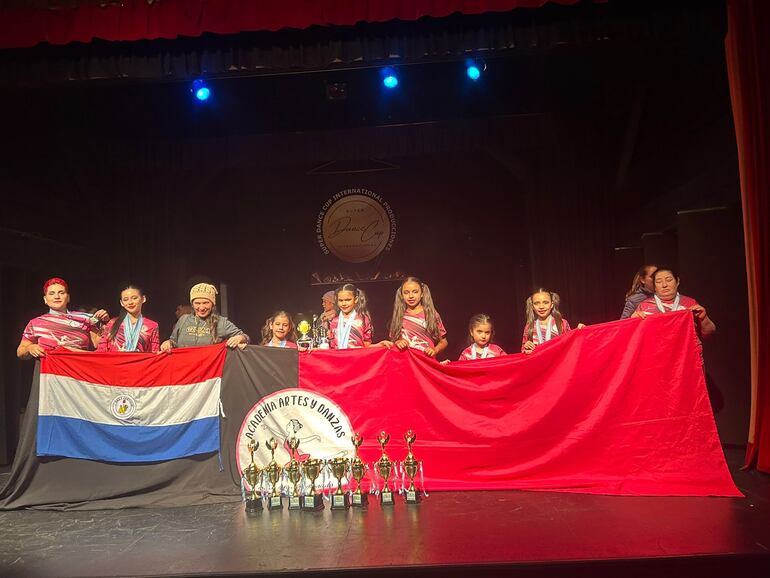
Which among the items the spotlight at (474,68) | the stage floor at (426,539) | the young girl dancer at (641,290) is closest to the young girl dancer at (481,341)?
the stage floor at (426,539)

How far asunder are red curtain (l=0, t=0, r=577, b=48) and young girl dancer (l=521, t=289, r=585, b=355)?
2207 mm

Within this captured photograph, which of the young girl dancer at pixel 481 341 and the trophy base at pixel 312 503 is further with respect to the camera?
the young girl dancer at pixel 481 341

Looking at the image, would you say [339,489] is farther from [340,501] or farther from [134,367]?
[134,367]

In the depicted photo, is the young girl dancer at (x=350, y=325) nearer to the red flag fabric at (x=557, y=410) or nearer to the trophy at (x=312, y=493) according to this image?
the red flag fabric at (x=557, y=410)

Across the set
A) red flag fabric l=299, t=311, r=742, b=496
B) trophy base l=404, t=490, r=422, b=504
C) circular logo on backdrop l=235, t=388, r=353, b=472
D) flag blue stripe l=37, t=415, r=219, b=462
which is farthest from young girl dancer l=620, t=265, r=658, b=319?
flag blue stripe l=37, t=415, r=219, b=462

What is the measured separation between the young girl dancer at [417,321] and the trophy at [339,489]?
3.98ft

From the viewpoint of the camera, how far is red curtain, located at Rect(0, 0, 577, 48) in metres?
4.72

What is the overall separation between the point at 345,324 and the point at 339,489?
1.46 meters

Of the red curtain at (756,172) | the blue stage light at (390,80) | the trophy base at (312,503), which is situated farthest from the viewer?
the blue stage light at (390,80)

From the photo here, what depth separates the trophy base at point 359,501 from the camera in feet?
12.9

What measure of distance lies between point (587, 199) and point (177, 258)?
5.18 meters

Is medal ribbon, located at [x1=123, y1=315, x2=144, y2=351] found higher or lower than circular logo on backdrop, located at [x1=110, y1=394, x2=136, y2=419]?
higher

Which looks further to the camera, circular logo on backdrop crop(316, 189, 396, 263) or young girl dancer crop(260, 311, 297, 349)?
circular logo on backdrop crop(316, 189, 396, 263)

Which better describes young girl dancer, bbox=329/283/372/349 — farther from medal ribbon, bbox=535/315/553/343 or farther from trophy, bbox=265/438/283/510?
medal ribbon, bbox=535/315/553/343
